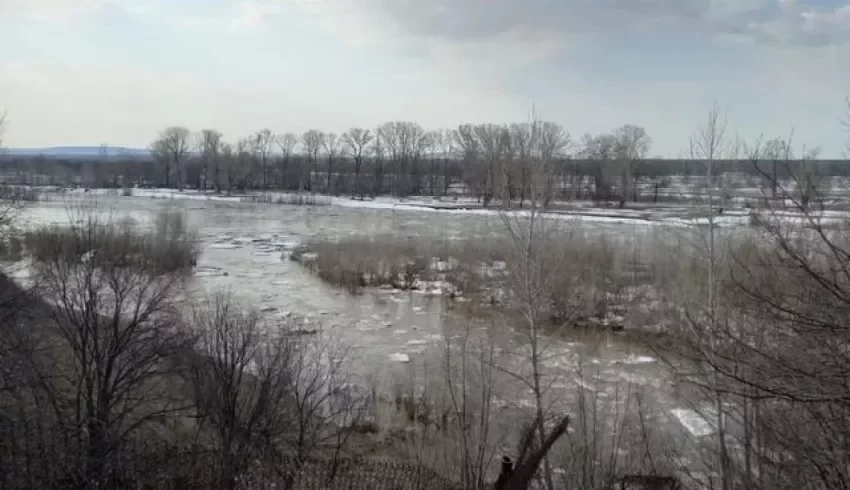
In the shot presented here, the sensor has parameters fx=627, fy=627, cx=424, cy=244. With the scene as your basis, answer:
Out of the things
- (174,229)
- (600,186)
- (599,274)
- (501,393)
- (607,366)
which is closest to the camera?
(501,393)

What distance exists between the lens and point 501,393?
37.4 ft

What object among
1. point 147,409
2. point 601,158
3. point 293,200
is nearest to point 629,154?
point 601,158

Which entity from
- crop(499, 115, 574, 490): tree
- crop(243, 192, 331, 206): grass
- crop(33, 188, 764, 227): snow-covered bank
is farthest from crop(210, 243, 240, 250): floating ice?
crop(243, 192, 331, 206): grass

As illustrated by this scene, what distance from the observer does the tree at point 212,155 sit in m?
66.8

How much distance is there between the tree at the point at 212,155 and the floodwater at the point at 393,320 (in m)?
33.2

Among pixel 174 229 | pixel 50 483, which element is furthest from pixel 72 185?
pixel 50 483

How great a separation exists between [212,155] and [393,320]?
193 ft

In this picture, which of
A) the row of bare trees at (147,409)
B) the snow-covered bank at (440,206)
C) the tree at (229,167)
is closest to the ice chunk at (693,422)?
the row of bare trees at (147,409)

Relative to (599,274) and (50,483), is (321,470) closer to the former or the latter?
(50,483)

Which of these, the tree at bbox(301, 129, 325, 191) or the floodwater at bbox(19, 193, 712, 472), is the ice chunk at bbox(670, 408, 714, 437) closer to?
the floodwater at bbox(19, 193, 712, 472)

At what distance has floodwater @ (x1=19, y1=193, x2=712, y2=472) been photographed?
1210 centimetres

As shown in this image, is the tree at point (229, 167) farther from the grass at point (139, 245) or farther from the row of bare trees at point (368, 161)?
the grass at point (139, 245)

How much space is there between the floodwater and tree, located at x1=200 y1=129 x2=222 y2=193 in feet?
109

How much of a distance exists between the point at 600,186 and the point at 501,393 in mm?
42466
